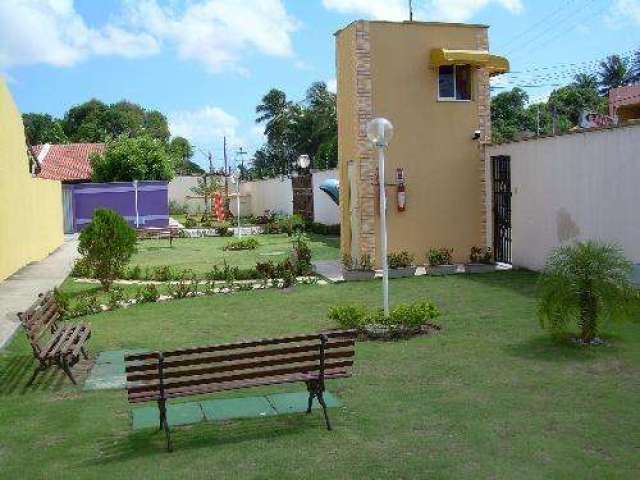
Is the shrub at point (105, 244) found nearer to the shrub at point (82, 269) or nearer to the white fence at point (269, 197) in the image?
the shrub at point (82, 269)

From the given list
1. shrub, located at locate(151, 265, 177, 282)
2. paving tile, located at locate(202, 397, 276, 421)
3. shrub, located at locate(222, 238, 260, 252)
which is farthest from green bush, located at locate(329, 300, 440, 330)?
shrub, located at locate(222, 238, 260, 252)

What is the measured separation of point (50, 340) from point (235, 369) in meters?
3.28

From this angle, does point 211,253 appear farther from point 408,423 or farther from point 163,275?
point 408,423

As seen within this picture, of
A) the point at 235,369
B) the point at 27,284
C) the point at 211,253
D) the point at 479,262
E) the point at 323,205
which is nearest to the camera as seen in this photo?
the point at 235,369

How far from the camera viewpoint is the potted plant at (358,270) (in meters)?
15.0

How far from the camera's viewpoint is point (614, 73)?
66188mm

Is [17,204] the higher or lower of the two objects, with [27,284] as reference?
higher

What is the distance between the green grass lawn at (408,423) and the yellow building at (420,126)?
22.4 ft

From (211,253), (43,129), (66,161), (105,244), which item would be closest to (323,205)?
(211,253)

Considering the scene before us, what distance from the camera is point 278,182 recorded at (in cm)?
3903

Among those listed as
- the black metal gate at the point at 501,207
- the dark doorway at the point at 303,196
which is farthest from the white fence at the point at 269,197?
the black metal gate at the point at 501,207

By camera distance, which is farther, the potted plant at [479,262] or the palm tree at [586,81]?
the palm tree at [586,81]

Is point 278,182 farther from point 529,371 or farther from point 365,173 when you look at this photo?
point 529,371

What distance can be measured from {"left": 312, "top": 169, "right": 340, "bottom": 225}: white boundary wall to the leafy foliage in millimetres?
12160
